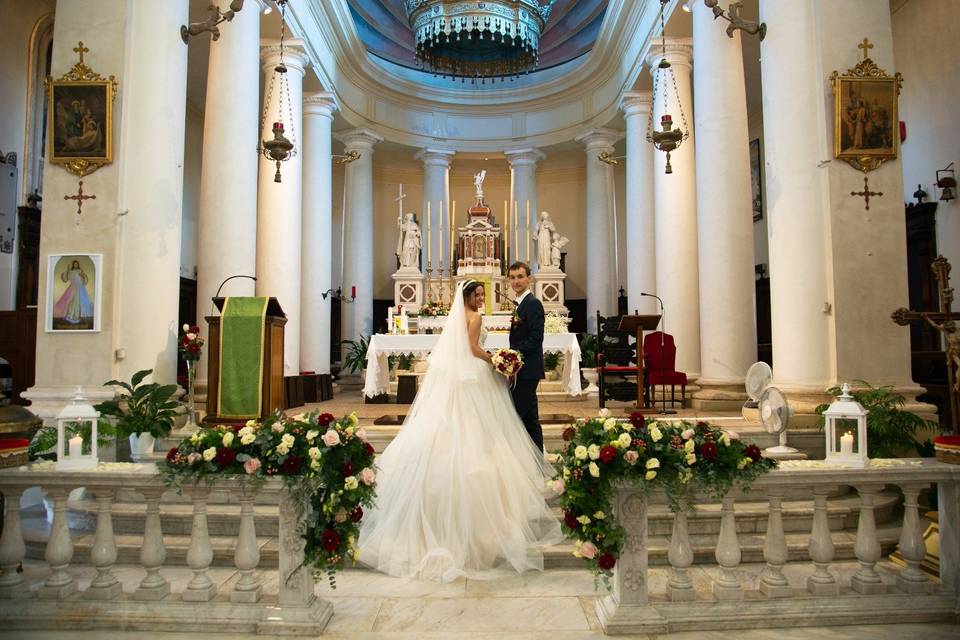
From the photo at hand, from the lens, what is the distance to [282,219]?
36.6 ft

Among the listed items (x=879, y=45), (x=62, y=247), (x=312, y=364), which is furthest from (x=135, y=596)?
(x=312, y=364)

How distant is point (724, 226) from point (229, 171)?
6346 mm

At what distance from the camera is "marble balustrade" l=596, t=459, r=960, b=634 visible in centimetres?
362

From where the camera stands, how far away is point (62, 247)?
6391mm

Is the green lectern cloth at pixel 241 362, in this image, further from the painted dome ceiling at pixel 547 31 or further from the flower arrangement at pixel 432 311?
the painted dome ceiling at pixel 547 31

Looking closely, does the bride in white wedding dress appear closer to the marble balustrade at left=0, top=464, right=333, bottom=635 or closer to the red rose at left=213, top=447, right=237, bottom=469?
the marble balustrade at left=0, top=464, right=333, bottom=635

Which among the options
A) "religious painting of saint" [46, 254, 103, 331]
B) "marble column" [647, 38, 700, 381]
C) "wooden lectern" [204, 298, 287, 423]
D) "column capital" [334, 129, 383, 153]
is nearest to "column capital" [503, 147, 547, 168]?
"column capital" [334, 129, 383, 153]

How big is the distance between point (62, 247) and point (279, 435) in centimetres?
412

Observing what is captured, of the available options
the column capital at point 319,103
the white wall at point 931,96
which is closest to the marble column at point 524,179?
the column capital at point 319,103

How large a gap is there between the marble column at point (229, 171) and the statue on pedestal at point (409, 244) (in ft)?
20.5

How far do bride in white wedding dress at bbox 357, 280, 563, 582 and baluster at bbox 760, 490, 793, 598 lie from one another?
1.40 m

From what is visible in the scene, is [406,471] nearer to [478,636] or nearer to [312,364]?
[478,636]

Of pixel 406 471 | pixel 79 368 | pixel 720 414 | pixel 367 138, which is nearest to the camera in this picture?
pixel 406 471

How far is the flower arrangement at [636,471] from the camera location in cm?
354
